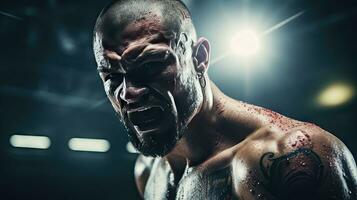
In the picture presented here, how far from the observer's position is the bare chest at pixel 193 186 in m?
1.53

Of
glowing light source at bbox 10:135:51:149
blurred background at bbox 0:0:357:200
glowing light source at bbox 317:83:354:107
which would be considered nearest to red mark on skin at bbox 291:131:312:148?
blurred background at bbox 0:0:357:200

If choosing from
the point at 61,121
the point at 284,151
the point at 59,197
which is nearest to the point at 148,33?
the point at 284,151

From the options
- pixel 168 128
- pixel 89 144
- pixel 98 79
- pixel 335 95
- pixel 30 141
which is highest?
pixel 168 128

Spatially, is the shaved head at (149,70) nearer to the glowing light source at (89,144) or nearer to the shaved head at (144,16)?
the shaved head at (144,16)

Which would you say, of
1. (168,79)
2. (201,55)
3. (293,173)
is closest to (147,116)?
(168,79)

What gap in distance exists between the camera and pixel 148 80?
150 centimetres

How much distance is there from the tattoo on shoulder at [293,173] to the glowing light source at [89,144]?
5.71 metres

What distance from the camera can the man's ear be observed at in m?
1.71

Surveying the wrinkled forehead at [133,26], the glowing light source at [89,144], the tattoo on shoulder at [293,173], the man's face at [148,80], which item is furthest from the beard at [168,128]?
the glowing light source at [89,144]

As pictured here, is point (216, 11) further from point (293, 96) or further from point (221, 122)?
point (221, 122)

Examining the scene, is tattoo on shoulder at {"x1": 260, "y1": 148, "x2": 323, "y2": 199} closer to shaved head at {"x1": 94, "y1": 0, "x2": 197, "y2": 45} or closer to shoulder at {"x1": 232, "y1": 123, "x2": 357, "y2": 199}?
shoulder at {"x1": 232, "y1": 123, "x2": 357, "y2": 199}

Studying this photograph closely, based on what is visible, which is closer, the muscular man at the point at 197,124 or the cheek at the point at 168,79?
the muscular man at the point at 197,124

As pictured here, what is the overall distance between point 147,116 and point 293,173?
0.51 metres

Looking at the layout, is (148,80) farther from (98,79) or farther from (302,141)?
(98,79)
